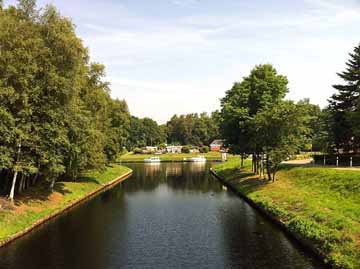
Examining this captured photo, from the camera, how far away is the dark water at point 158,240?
26953mm

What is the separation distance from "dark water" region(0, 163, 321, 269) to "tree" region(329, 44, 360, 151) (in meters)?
19.2

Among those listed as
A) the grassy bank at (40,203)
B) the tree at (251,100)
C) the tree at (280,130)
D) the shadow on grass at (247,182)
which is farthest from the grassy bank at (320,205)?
the grassy bank at (40,203)

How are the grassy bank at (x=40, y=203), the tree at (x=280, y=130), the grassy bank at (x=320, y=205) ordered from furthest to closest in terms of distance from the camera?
the tree at (x=280, y=130) → the grassy bank at (x=40, y=203) → the grassy bank at (x=320, y=205)

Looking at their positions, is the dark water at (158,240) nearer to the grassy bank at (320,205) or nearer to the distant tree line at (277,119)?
the grassy bank at (320,205)

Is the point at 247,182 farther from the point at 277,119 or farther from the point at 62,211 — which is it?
the point at 62,211

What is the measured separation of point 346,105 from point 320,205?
94.7 feet

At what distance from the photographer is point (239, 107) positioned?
215 ft

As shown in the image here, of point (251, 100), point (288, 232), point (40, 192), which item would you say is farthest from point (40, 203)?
point (251, 100)

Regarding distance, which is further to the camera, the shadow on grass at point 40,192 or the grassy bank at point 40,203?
the shadow on grass at point 40,192

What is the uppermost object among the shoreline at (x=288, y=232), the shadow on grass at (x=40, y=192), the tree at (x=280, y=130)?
the tree at (x=280, y=130)

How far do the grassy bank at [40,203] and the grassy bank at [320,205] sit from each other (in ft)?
75.4

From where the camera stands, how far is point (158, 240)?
1297 inches

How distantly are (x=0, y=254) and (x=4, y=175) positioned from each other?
2141 centimetres

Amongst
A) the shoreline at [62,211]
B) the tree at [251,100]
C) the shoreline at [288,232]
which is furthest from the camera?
the tree at [251,100]
